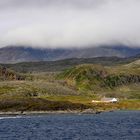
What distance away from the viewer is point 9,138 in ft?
382

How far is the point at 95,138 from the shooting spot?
113m

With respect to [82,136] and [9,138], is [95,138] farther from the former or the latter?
[9,138]

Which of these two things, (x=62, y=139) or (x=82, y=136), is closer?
(x=62, y=139)

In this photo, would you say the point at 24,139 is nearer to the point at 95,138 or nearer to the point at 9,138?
the point at 9,138

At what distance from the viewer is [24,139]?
113 meters

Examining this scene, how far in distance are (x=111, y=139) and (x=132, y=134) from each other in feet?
46.2

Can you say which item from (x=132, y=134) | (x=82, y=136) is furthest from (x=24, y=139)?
(x=132, y=134)

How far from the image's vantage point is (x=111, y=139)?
10938cm

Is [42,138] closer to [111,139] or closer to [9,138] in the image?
[9,138]

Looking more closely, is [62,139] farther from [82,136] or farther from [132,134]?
[132,134]

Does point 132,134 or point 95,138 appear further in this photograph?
point 132,134

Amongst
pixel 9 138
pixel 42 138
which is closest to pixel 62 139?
pixel 42 138

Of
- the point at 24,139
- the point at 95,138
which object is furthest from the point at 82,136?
the point at 24,139

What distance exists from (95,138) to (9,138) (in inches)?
850
